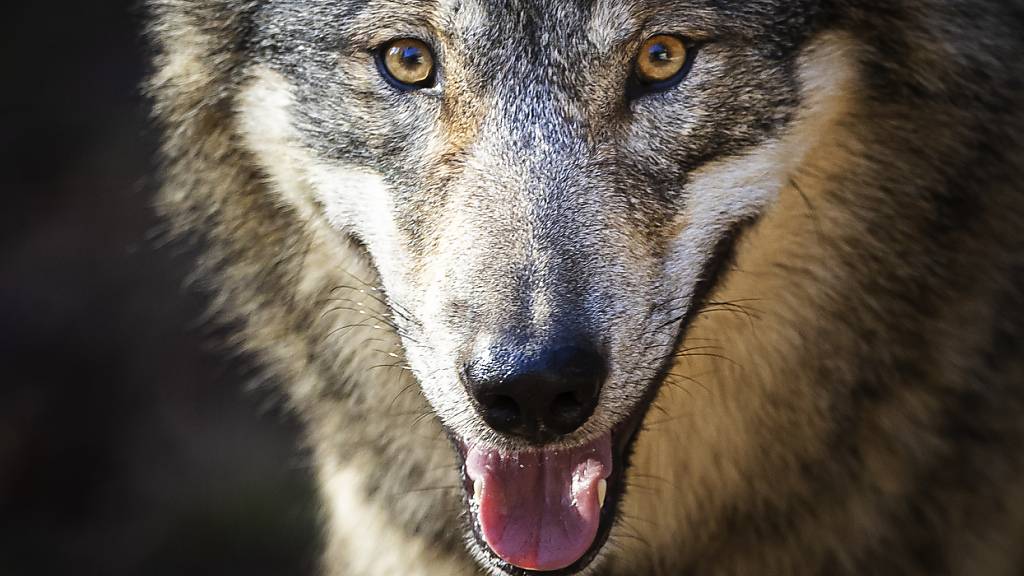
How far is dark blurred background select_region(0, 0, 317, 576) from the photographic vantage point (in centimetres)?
458

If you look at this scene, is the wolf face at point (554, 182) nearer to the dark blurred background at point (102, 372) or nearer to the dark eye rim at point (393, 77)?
the dark eye rim at point (393, 77)

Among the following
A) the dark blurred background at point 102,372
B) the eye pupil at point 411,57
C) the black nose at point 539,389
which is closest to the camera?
the black nose at point 539,389

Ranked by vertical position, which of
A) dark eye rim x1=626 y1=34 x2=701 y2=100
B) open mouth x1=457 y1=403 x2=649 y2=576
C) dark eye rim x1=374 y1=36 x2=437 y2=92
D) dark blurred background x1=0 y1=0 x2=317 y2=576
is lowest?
dark blurred background x1=0 y1=0 x2=317 y2=576

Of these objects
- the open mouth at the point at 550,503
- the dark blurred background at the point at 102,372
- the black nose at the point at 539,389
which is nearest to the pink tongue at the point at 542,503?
the open mouth at the point at 550,503

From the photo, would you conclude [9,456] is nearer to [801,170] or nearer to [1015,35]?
[801,170]

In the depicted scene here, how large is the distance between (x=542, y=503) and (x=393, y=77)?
805 mm

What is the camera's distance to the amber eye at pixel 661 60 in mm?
2055

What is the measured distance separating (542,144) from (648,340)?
14.8 inches

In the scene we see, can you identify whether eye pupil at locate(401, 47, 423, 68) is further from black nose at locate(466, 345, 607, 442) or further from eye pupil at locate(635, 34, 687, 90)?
black nose at locate(466, 345, 607, 442)

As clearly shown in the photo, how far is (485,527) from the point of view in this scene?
2.08 m

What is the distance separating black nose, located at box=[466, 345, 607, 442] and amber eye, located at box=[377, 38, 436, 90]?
23.6 inches

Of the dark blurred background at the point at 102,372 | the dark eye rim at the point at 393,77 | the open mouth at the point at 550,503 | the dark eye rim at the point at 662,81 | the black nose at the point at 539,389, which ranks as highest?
the dark eye rim at the point at 662,81

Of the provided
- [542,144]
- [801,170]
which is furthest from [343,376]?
[801,170]

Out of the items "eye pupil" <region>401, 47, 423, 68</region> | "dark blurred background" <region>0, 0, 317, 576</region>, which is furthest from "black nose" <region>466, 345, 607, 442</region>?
"dark blurred background" <region>0, 0, 317, 576</region>
